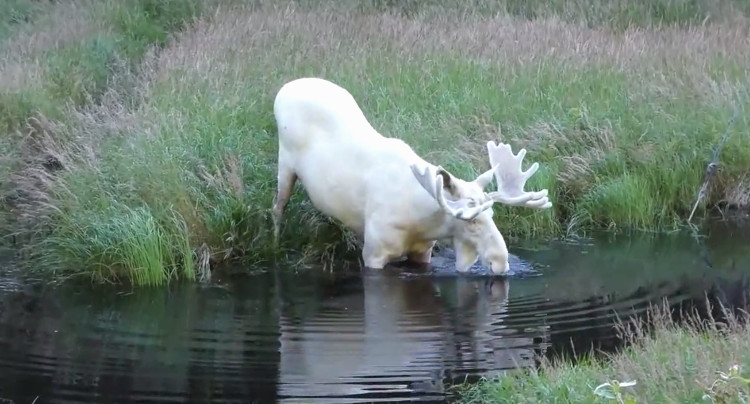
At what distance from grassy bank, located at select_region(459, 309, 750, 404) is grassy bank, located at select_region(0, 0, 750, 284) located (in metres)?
3.85

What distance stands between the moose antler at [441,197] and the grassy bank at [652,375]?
187cm

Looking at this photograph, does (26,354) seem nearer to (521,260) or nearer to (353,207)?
(353,207)

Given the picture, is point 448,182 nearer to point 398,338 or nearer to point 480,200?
point 480,200

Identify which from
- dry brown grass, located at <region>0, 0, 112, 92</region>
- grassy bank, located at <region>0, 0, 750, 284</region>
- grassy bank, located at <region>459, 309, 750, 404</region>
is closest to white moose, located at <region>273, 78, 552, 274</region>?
grassy bank, located at <region>0, 0, 750, 284</region>

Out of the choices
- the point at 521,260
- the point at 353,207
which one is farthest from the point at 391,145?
the point at 521,260

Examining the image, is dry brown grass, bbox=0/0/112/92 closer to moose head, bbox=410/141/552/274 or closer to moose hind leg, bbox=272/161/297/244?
moose hind leg, bbox=272/161/297/244

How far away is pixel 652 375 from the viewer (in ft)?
19.8

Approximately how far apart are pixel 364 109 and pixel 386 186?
10.4ft

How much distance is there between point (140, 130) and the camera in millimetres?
11648

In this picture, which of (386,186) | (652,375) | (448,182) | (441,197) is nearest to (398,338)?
(441,197)

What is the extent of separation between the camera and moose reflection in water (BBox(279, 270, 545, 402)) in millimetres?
7297

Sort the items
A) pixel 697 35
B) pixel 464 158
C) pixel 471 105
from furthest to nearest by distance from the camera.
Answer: pixel 697 35, pixel 471 105, pixel 464 158

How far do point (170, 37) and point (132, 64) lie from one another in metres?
1.42

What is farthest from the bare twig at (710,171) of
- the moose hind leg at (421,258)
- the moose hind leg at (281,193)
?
the moose hind leg at (281,193)
